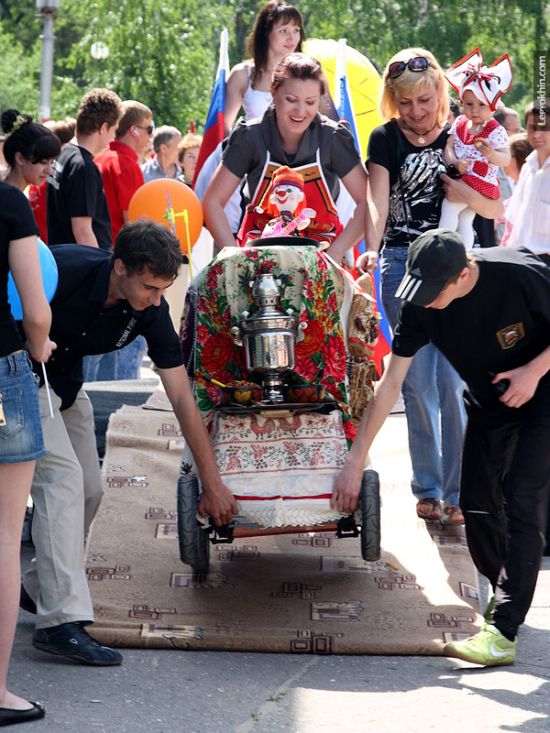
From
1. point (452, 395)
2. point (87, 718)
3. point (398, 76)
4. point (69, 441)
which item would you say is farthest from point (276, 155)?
point (87, 718)

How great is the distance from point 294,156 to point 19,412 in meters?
2.57

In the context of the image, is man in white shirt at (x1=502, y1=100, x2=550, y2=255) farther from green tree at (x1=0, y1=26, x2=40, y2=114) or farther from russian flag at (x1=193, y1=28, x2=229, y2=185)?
green tree at (x1=0, y1=26, x2=40, y2=114)

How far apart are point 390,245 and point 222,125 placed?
2203 mm

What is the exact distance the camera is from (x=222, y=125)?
27.0ft

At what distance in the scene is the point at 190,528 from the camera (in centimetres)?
518

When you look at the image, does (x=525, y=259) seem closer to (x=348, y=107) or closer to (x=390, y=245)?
(x=390, y=245)

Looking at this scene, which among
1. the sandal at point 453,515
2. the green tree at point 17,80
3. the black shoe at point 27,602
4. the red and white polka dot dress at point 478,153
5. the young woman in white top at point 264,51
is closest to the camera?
the black shoe at point 27,602

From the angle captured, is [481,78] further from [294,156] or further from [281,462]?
[281,462]

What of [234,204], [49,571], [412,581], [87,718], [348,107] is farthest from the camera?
[348,107]

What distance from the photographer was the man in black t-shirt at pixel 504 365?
15.3 feet

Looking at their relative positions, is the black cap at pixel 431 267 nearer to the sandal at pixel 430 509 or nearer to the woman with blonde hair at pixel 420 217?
the woman with blonde hair at pixel 420 217

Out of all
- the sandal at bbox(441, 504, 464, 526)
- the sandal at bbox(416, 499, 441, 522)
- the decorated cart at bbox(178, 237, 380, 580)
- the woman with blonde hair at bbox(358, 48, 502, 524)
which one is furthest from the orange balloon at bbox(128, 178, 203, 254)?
the decorated cart at bbox(178, 237, 380, 580)

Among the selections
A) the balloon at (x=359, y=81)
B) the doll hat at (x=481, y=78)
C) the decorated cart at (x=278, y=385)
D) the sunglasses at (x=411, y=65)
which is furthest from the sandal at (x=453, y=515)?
the balloon at (x=359, y=81)

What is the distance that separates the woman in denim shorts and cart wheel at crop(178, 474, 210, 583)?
1074 millimetres
